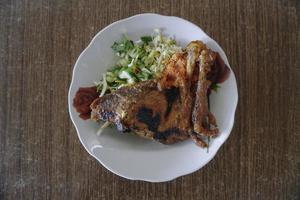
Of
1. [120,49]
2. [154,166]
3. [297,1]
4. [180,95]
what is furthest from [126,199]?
[297,1]

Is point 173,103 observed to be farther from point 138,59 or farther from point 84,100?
point 84,100

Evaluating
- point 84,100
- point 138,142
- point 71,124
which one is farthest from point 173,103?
point 71,124

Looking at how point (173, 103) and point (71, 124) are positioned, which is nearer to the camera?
point (173, 103)

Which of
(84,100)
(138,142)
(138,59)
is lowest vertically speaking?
(138,142)

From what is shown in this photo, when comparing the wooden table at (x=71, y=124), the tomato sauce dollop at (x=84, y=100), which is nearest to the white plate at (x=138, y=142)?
the tomato sauce dollop at (x=84, y=100)

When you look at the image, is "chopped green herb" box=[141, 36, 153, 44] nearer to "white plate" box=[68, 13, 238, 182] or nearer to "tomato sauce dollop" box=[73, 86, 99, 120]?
"white plate" box=[68, 13, 238, 182]

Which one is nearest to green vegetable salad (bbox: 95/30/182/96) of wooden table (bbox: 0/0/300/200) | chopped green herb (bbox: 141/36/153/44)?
chopped green herb (bbox: 141/36/153/44)

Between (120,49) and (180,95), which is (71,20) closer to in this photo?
(120,49)
